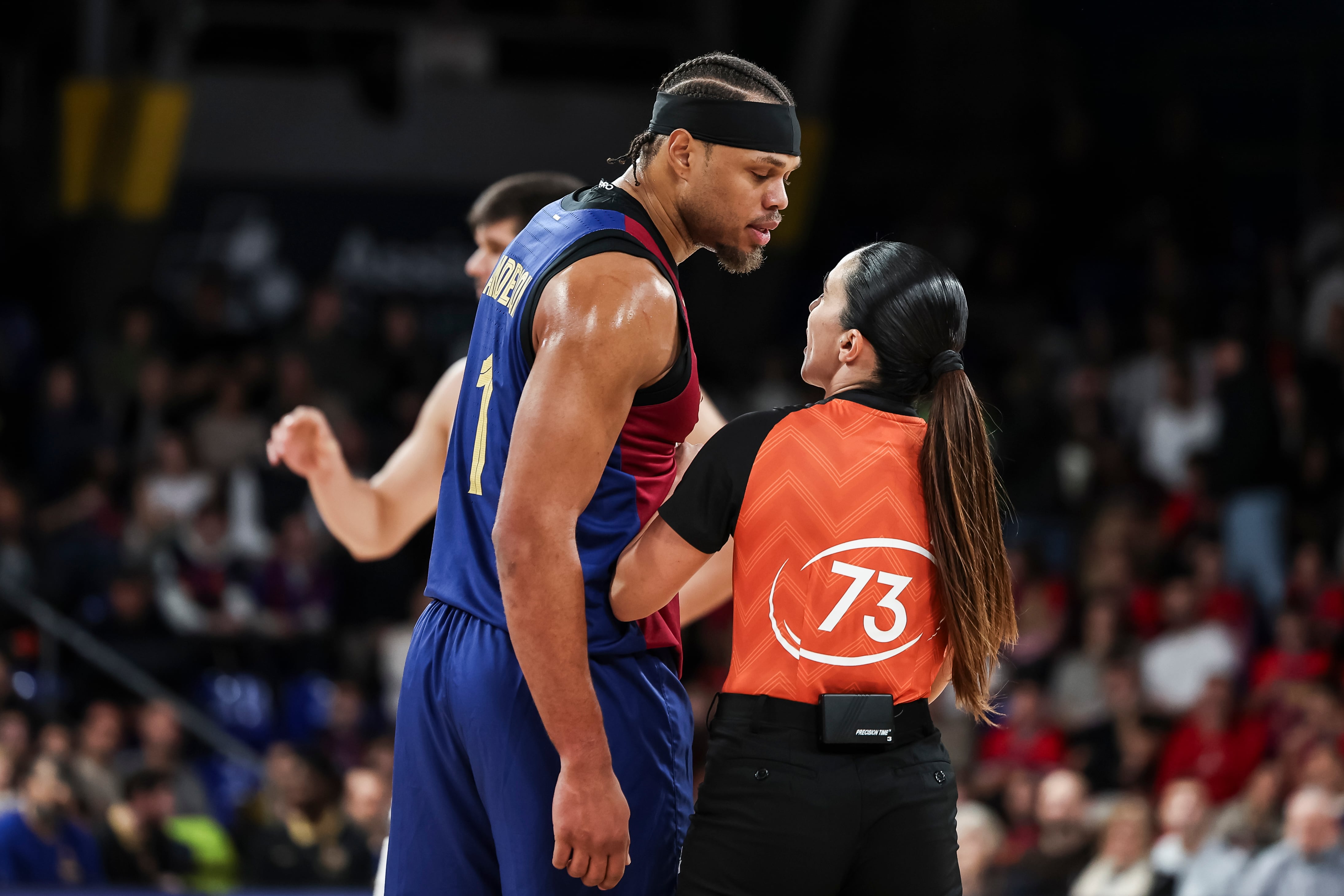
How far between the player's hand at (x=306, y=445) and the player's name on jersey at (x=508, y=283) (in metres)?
0.85

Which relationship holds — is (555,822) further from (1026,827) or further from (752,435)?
(1026,827)

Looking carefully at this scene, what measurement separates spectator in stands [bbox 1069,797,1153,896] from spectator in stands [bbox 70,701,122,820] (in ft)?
18.0

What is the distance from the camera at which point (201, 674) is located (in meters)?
11.2

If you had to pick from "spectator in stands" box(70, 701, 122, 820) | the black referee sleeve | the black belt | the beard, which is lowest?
"spectator in stands" box(70, 701, 122, 820)

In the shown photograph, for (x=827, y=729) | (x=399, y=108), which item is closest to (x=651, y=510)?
(x=827, y=729)

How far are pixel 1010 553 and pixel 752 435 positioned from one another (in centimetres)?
922

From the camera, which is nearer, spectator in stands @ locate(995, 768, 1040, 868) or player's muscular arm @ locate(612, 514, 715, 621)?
player's muscular arm @ locate(612, 514, 715, 621)

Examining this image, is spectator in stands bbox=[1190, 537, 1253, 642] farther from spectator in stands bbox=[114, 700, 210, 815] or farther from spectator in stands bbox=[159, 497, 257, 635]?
spectator in stands bbox=[114, 700, 210, 815]

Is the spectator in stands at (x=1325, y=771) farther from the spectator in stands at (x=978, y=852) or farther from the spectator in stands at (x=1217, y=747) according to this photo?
the spectator in stands at (x=978, y=852)

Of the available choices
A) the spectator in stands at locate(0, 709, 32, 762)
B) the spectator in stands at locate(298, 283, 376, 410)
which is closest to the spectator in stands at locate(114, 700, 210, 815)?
the spectator in stands at locate(0, 709, 32, 762)

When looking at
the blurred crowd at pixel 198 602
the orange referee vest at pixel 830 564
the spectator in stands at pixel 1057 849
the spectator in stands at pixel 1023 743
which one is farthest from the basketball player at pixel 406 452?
the spectator in stands at pixel 1023 743

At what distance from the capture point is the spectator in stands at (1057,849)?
902 centimetres

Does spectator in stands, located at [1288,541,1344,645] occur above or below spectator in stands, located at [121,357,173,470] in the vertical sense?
below

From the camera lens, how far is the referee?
271 centimetres
